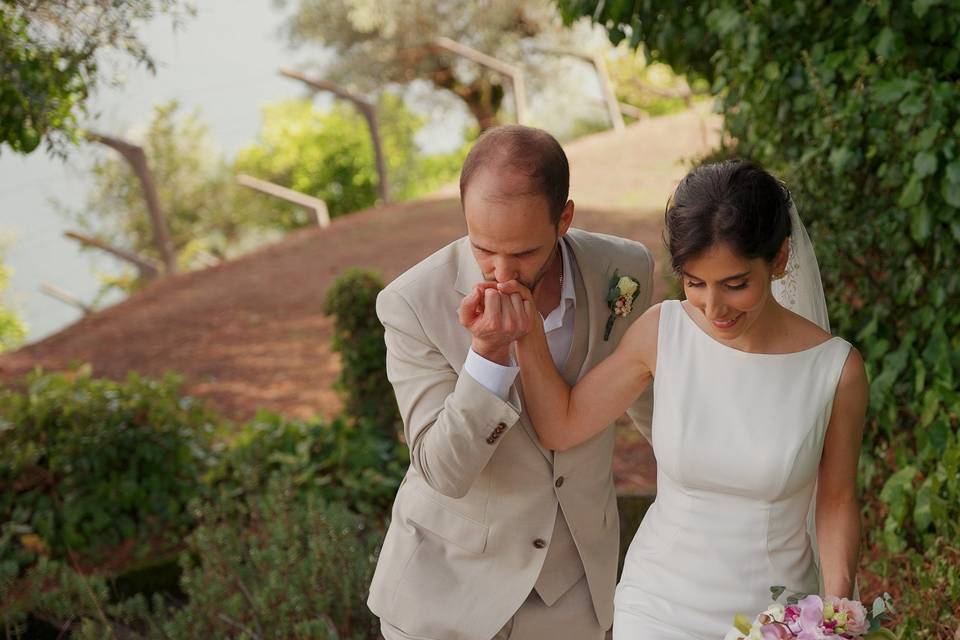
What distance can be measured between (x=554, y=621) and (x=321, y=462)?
310 cm

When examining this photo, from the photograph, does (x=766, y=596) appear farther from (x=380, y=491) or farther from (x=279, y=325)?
(x=279, y=325)

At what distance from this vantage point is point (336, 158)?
17000 mm

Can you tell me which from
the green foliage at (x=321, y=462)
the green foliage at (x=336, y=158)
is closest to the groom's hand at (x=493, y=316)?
the green foliage at (x=321, y=462)

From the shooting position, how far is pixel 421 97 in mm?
21656

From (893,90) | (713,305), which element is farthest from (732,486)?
(893,90)

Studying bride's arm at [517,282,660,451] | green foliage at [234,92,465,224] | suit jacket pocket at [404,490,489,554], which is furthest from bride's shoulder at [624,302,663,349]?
green foliage at [234,92,465,224]

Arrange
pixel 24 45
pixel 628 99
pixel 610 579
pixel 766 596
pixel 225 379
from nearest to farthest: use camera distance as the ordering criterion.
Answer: pixel 766 596 < pixel 610 579 < pixel 24 45 < pixel 225 379 < pixel 628 99

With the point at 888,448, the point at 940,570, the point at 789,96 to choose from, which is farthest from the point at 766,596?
the point at 789,96

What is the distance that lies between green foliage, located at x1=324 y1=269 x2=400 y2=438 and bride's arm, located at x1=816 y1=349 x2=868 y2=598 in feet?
12.2

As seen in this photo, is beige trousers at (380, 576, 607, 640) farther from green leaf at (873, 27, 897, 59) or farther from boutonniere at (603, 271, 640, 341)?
green leaf at (873, 27, 897, 59)

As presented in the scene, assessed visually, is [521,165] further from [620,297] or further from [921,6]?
[921,6]

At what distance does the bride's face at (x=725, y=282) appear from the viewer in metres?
2.21

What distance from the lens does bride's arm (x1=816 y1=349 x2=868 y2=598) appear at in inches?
92.3

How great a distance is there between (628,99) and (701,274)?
18835 millimetres
